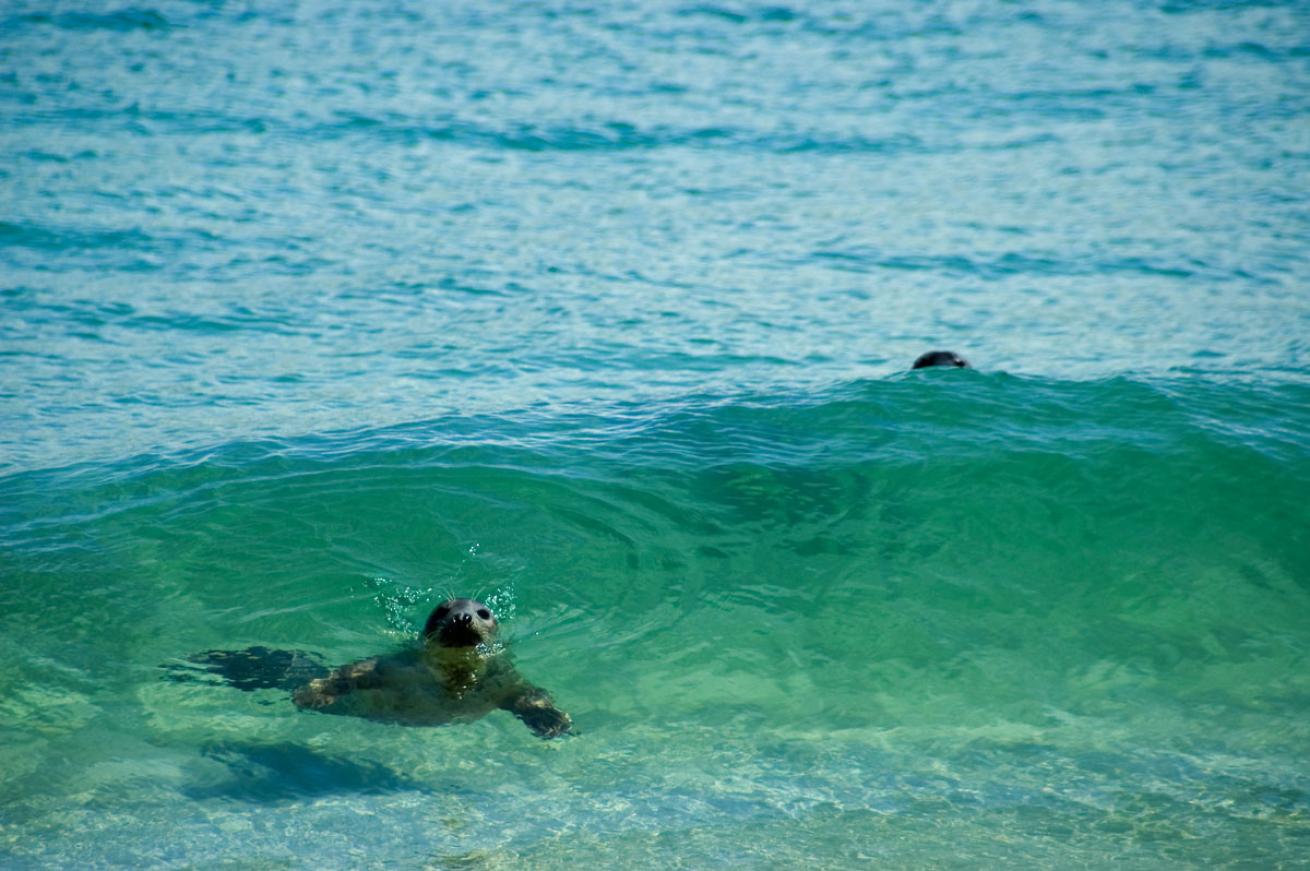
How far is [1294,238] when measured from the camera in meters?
15.8

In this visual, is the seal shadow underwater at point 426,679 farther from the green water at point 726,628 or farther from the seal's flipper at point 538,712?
the green water at point 726,628

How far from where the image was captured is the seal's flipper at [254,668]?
300 inches

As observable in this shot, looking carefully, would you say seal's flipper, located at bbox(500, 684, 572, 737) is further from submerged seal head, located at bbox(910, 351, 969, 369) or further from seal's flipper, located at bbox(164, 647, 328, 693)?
submerged seal head, located at bbox(910, 351, 969, 369)

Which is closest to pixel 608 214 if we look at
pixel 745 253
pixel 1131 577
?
pixel 745 253

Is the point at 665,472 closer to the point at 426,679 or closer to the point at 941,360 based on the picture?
the point at 941,360

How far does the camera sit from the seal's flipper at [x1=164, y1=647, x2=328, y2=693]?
761cm

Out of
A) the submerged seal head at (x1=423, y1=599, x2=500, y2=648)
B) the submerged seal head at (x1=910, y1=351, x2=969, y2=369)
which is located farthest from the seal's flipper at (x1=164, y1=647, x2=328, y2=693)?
the submerged seal head at (x1=910, y1=351, x2=969, y2=369)

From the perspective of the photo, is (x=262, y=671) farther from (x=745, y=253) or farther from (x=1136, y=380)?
(x=745, y=253)

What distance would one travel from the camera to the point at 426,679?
7422 millimetres

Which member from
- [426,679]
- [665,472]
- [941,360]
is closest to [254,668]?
[426,679]

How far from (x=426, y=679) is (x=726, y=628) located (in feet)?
6.54

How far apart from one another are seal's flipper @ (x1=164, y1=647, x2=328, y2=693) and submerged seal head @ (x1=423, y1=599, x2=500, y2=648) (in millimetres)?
670

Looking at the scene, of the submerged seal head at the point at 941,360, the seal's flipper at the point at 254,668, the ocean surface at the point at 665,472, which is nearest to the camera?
the ocean surface at the point at 665,472

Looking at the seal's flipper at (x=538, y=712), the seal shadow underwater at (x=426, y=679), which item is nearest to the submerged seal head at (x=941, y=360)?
the seal shadow underwater at (x=426, y=679)
